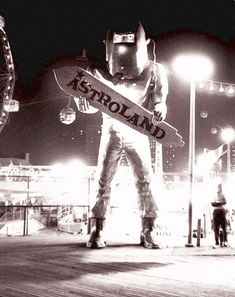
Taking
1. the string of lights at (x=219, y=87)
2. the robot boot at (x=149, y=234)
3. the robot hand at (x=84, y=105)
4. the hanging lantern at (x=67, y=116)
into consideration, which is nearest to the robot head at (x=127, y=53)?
the robot hand at (x=84, y=105)

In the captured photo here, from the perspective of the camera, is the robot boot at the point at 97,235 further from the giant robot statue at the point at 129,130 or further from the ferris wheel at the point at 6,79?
the ferris wheel at the point at 6,79

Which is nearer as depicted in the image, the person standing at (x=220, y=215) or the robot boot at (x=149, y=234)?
the robot boot at (x=149, y=234)

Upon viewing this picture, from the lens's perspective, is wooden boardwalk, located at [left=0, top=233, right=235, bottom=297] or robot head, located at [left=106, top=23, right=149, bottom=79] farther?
robot head, located at [left=106, top=23, right=149, bottom=79]

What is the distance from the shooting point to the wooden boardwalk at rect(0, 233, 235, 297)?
3396mm

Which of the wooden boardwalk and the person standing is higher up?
the person standing

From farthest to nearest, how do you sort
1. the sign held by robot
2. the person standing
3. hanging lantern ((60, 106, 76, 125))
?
hanging lantern ((60, 106, 76, 125)) → the person standing → the sign held by robot

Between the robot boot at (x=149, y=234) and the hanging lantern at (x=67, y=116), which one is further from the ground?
the hanging lantern at (x=67, y=116)

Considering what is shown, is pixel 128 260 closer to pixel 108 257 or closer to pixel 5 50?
pixel 108 257

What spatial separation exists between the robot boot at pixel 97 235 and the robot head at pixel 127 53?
2.37 metres

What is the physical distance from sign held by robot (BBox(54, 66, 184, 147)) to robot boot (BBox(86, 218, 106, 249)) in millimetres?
1608

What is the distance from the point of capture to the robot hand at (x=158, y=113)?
6.08 m

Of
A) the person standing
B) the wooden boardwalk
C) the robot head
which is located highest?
the robot head

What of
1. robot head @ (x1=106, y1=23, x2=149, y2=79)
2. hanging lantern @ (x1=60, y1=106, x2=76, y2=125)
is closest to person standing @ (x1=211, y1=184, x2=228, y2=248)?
robot head @ (x1=106, y1=23, x2=149, y2=79)

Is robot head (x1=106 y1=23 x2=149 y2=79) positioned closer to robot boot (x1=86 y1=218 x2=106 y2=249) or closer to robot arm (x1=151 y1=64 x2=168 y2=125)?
robot arm (x1=151 y1=64 x2=168 y2=125)
